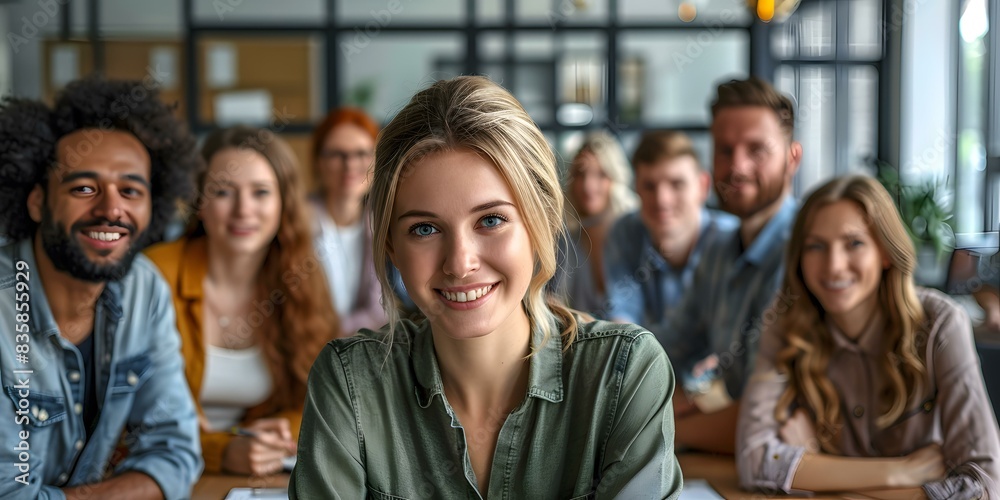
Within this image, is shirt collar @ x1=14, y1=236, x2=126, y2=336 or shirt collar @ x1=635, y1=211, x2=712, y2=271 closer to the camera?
shirt collar @ x1=14, y1=236, x2=126, y2=336

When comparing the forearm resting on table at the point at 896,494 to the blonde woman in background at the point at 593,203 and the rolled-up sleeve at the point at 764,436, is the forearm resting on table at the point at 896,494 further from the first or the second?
the blonde woman in background at the point at 593,203

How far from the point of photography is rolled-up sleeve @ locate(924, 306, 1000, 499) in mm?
2107

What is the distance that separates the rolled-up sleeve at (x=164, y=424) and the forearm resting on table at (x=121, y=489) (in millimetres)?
17

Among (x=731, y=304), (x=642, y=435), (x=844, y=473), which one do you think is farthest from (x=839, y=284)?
(x=642, y=435)

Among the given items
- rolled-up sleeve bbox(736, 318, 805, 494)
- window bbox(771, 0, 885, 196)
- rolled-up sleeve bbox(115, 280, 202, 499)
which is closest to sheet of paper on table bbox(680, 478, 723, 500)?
rolled-up sleeve bbox(736, 318, 805, 494)

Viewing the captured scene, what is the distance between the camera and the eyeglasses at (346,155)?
379 centimetres

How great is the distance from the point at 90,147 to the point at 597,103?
14.1ft

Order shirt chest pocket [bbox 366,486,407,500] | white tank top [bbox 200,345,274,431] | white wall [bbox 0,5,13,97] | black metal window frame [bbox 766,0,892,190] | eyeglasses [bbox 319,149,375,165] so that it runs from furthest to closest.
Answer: black metal window frame [bbox 766,0,892,190] → white wall [bbox 0,5,13,97] → eyeglasses [bbox 319,149,375,165] → white tank top [bbox 200,345,274,431] → shirt chest pocket [bbox 366,486,407,500]

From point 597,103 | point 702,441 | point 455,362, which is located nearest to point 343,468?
point 455,362

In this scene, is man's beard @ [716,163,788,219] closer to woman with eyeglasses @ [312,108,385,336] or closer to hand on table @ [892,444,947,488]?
hand on table @ [892,444,947,488]

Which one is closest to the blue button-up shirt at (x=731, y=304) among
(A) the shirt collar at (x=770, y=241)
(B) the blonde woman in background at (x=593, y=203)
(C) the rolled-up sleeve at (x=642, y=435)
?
(A) the shirt collar at (x=770, y=241)

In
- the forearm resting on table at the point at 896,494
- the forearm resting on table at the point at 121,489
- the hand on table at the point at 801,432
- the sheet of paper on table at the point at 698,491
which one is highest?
the hand on table at the point at 801,432

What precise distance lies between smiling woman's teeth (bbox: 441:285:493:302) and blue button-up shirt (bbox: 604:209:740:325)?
1.89 meters

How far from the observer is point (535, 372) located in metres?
1.65
